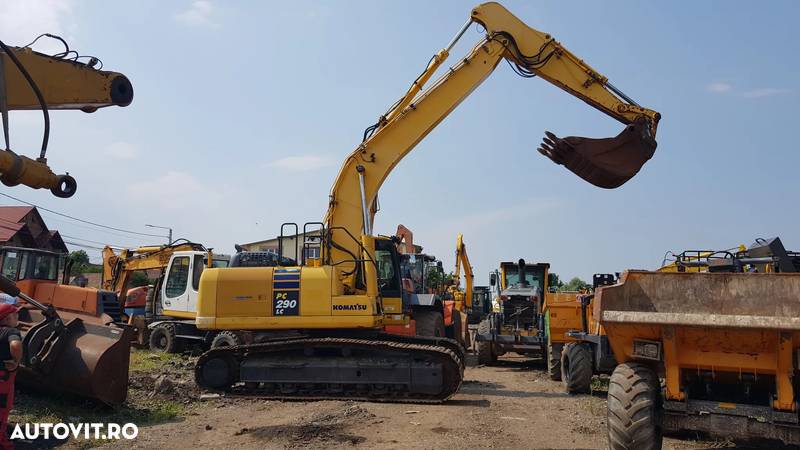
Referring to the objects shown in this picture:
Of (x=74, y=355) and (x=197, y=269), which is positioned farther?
(x=197, y=269)

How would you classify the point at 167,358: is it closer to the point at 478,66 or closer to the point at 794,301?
the point at 478,66

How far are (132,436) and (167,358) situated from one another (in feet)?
25.7

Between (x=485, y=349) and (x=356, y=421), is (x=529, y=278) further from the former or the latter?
(x=356, y=421)

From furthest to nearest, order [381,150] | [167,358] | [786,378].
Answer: [167,358], [381,150], [786,378]

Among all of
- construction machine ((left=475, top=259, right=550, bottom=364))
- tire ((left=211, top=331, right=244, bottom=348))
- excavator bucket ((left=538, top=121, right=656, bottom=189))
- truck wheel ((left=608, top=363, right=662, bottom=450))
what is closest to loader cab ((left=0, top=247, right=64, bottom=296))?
tire ((left=211, top=331, right=244, bottom=348))

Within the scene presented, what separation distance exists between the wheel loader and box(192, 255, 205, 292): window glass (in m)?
11.6

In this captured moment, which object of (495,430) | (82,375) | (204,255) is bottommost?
(495,430)

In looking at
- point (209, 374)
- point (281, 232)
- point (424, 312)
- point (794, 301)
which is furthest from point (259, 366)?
point (794, 301)

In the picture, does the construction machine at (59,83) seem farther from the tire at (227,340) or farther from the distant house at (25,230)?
the distant house at (25,230)

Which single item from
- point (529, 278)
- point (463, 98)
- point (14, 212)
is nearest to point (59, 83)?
point (463, 98)

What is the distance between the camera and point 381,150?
12023 millimetres

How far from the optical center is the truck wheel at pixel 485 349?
15655 mm

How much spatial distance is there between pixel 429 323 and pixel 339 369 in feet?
10.2

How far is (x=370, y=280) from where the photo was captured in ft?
35.3
